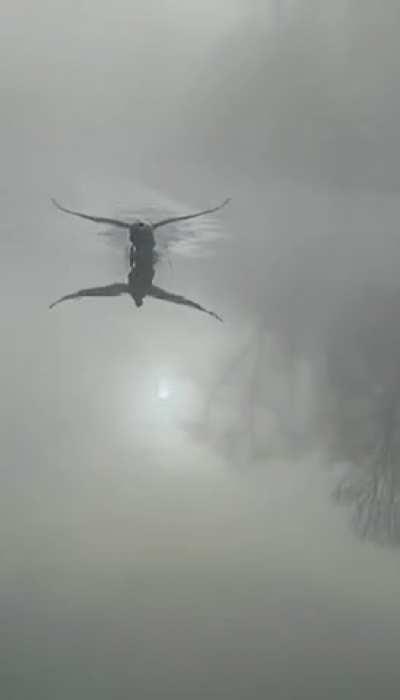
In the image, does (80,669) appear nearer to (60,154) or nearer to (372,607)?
(372,607)

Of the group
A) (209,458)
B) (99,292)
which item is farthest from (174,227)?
(209,458)

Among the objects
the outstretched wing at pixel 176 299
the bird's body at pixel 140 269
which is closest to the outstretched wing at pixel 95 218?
the bird's body at pixel 140 269

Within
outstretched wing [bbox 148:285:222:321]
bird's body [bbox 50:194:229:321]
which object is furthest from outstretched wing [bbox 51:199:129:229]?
outstretched wing [bbox 148:285:222:321]

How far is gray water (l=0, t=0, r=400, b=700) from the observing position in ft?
3.35

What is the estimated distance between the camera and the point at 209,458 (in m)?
1.03

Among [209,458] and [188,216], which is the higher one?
[188,216]

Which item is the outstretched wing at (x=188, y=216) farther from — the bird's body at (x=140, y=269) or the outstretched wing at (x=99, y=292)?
the outstretched wing at (x=99, y=292)

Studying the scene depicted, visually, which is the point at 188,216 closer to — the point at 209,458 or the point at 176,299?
the point at 176,299

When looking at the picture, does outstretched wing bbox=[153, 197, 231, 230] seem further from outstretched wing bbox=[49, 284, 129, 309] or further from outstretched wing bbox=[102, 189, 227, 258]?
outstretched wing bbox=[49, 284, 129, 309]

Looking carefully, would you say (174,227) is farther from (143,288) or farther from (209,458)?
(209,458)

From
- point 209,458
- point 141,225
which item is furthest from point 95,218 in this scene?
point 209,458

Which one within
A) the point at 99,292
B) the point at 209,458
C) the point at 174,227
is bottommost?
the point at 209,458

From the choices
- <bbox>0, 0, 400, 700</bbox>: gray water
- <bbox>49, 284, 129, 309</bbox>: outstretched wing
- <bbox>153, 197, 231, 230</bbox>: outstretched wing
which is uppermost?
<bbox>153, 197, 231, 230</bbox>: outstretched wing

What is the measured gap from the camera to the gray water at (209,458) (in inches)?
40.3
